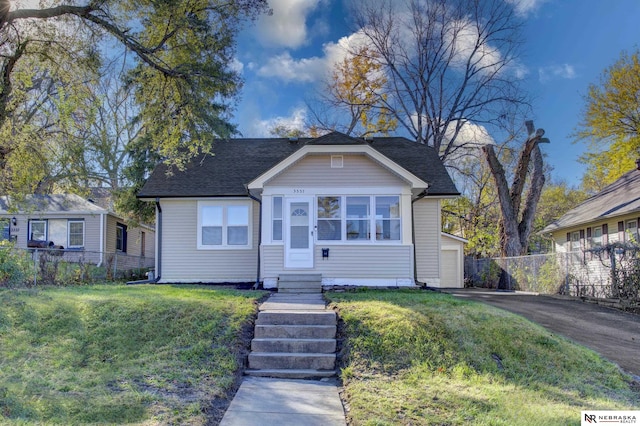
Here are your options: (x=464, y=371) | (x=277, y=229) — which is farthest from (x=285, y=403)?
(x=277, y=229)

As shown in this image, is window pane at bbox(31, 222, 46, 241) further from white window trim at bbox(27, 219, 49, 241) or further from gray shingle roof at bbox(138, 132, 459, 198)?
gray shingle roof at bbox(138, 132, 459, 198)

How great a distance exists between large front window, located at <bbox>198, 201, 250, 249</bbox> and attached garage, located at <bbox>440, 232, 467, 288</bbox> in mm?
11060

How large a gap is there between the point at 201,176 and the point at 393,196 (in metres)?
6.81

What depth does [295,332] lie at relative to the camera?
7.46m

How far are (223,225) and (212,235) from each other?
490mm

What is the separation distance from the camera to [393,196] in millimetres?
12961

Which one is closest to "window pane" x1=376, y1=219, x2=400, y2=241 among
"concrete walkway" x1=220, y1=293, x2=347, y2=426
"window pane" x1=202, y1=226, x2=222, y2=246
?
"window pane" x1=202, y1=226, x2=222, y2=246

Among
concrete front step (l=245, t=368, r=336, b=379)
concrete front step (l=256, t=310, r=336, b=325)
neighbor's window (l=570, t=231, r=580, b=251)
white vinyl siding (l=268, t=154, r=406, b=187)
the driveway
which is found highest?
white vinyl siding (l=268, t=154, r=406, b=187)

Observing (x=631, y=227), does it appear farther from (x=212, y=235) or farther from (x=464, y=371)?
(x=212, y=235)

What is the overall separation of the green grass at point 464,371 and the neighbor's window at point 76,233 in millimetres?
18209

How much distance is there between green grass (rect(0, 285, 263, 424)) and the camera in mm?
4617

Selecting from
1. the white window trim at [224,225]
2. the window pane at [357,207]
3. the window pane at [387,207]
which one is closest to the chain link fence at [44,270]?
the white window trim at [224,225]

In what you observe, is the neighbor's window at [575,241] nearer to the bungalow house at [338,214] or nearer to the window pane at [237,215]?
the bungalow house at [338,214]

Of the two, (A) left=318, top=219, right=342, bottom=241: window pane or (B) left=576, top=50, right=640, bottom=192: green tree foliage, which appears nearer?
(A) left=318, top=219, right=342, bottom=241: window pane
